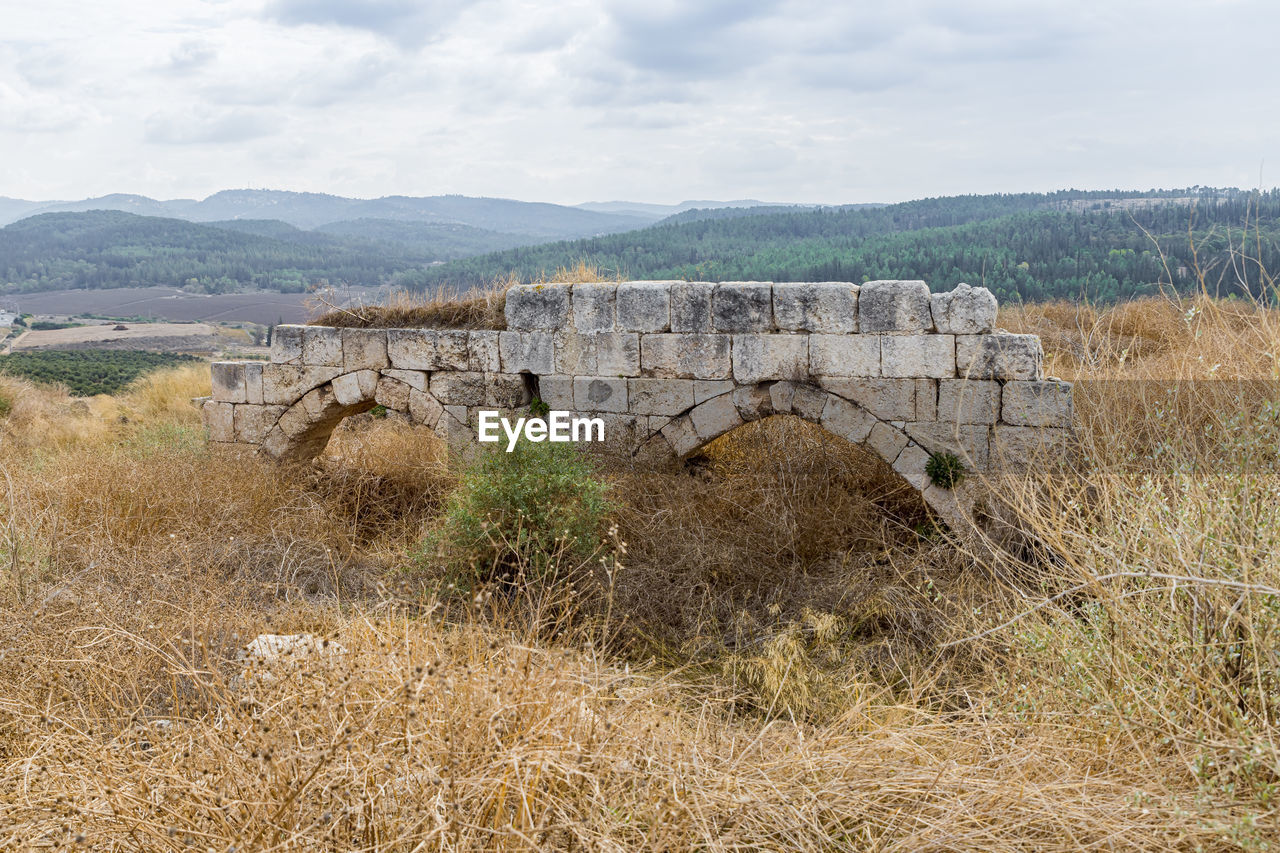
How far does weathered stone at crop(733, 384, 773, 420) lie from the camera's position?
7719 mm

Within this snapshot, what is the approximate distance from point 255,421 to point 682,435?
4586 millimetres

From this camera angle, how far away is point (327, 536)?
769 centimetres

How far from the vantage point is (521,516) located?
6.32 meters

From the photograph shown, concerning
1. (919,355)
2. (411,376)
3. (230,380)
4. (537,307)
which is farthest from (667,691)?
(230,380)

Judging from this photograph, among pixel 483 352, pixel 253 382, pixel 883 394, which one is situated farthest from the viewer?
pixel 253 382

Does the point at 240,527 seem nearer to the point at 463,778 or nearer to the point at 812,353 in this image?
the point at 812,353

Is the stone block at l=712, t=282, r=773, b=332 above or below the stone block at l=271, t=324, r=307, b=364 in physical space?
above

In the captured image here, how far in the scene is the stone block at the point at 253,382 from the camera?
9258 mm

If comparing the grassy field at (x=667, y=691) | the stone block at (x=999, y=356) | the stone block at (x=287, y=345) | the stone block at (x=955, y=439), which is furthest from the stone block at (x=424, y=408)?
the stone block at (x=999, y=356)

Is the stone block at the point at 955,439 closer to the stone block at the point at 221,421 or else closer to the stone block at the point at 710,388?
the stone block at the point at 710,388

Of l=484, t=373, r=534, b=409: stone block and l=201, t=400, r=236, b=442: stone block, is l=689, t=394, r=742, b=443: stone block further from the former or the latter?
l=201, t=400, r=236, b=442: stone block

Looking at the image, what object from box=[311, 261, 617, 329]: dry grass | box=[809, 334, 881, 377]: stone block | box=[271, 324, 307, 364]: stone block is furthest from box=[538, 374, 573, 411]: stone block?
box=[271, 324, 307, 364]: stone block

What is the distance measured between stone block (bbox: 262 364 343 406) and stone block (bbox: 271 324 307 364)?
62 millimetres

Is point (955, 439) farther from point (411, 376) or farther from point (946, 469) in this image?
point (411, 376)
